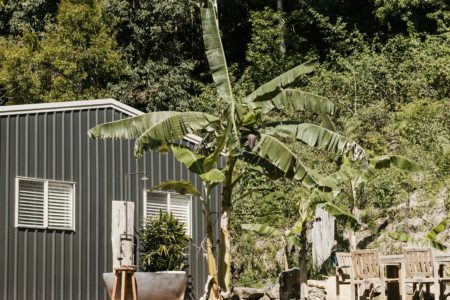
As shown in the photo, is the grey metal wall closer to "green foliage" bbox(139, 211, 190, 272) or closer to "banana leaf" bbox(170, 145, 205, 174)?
"green foliage" bbox(139, 211, 190, 272)

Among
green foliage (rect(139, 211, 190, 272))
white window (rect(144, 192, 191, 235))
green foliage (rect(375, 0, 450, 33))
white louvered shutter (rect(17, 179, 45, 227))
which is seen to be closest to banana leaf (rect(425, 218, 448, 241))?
white window (rect(144, 192, 191, 235))

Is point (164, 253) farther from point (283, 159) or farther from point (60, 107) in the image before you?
point (60, 107)

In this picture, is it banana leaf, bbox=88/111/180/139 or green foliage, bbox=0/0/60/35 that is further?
green foliage, bbox=0/0/60/35

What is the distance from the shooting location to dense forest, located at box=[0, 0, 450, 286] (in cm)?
2202

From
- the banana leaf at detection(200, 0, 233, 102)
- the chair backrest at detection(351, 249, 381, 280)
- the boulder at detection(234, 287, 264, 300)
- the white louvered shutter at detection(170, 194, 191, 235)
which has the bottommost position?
the boulder at detection(234, 287, 264, 300)

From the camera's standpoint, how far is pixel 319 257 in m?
21.1

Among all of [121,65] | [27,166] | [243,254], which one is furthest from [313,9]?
[27,166]

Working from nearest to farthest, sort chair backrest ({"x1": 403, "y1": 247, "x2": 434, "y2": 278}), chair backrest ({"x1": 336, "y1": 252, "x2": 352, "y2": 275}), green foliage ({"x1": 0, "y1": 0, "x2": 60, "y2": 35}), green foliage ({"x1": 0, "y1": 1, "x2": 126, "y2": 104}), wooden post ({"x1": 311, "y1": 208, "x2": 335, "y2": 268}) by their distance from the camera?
1. chair backrest ({"x1": 403, "y1": 247, "x2": 434, "y2": 278})
2. chair backrest ({"x1": 336, "y1": 252, "x2": 352, "y2": 275})
3. wooden post ({"x1": 311, "y1": 208, "x2": 335, "y2": 268})
4. green foliage ({"x1": 0, "y1": 1, "x2": 126, "y2": 104})
5. green foliage ({"x1": 0, "y1": 0, "x2": 60, "y2": 35})

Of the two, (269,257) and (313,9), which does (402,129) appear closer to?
(269,257)

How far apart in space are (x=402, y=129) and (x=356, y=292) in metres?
10.4

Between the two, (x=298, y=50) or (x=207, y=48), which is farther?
(x=298, y=50)

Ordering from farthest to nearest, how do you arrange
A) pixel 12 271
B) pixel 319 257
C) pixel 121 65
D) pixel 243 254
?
1. pixel 121 65
2. pixel 243 254
3. pixel 319 257
4. pixel 12 271

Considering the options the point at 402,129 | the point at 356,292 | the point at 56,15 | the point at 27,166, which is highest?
the point at 56,15

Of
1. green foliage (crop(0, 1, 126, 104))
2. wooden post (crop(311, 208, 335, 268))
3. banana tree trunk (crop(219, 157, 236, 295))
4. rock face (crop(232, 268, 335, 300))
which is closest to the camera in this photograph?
banana tree trunk (crop(219, 157, 236, 295))
